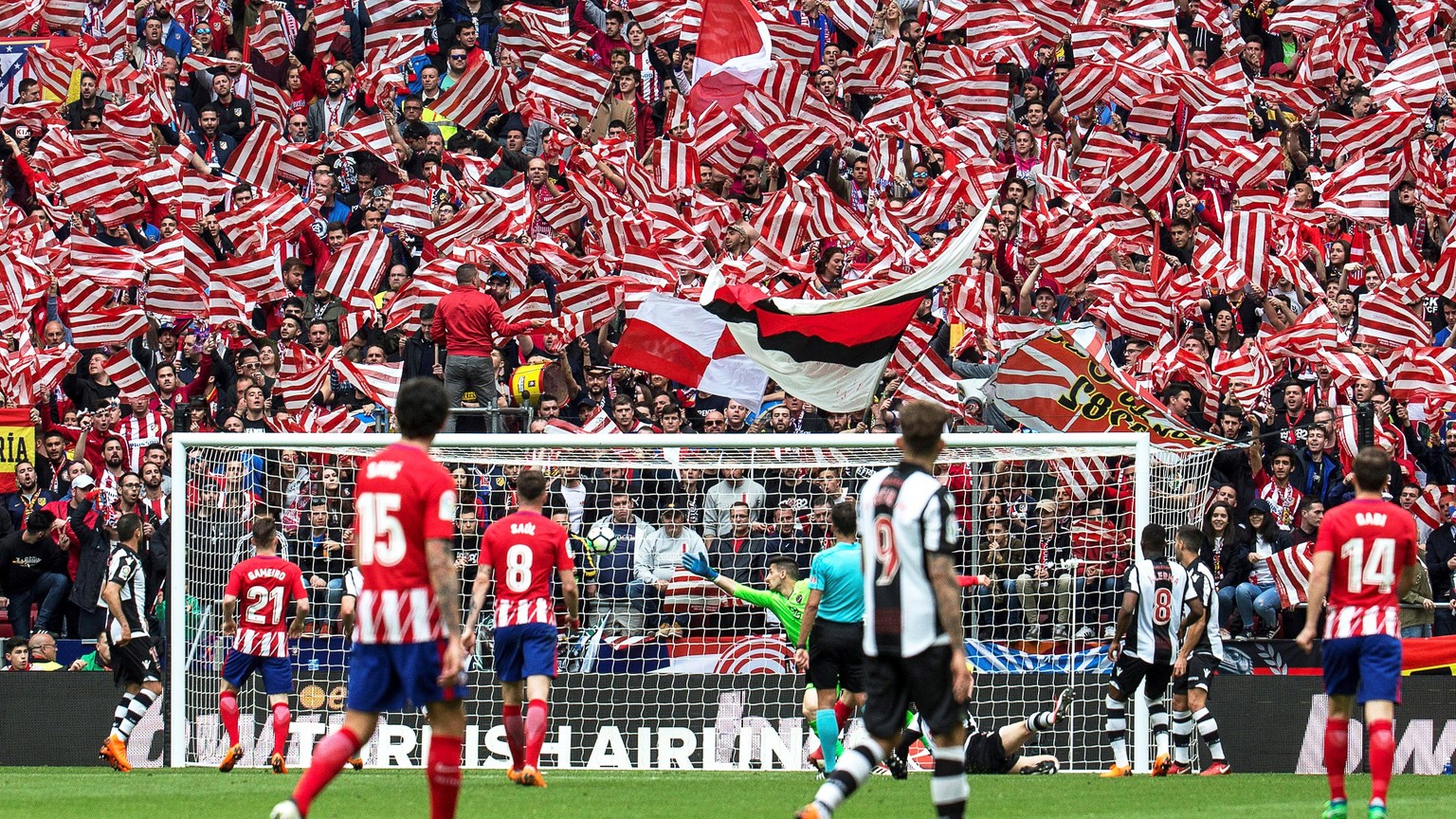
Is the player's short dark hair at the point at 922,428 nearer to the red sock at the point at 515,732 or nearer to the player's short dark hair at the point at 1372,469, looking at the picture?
the player's short dark hair at the point at 1372,469

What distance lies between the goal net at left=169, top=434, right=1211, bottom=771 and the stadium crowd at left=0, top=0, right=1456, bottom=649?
0.07 m

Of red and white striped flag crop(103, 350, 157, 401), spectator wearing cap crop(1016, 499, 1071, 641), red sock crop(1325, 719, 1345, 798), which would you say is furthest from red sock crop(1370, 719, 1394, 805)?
red and white striped flag crop(103, 350, 157, 401)

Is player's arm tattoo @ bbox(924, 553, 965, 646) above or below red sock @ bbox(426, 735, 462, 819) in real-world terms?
above

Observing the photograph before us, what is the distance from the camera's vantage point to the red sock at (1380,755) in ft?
34.2

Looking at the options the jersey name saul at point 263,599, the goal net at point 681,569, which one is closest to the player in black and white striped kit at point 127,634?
the goal net at point 681,569

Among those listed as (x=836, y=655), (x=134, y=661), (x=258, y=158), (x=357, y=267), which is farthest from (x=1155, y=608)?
(x=258, y=158)

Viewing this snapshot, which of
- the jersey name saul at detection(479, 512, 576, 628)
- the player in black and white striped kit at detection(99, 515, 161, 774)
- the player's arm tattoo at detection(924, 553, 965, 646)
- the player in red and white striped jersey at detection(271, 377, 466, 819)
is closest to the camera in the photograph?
the player in red and white striped jersey at detection(271, 377, 466, 819)

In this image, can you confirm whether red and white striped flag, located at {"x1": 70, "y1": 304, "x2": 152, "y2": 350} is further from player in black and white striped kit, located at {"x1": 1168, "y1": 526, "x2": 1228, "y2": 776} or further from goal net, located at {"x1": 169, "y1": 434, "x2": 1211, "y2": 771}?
player in black and white striped kit, located at {"x1": 1168, "y1": 526, "x2": 1228, "y2": 776}

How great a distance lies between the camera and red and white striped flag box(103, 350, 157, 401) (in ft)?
69.6

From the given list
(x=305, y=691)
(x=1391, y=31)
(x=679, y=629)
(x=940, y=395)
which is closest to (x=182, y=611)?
(x=305, y=691)

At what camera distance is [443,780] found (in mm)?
8414

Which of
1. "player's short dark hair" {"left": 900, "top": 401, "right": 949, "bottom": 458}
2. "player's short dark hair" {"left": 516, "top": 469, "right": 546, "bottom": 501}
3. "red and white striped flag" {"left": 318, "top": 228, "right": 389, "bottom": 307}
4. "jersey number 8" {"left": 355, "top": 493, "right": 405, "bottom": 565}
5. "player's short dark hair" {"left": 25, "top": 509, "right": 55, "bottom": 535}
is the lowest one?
"jersey number 8" {"left": 355, "top": 493, "right": 405, "bottom": 565}

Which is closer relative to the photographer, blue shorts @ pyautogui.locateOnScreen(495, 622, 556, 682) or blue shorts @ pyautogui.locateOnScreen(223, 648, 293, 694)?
blue shorts @ pyautogui.locateOnScreen(495, 622, 556, 682)

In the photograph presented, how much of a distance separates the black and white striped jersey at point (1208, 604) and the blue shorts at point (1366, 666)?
208 inches
